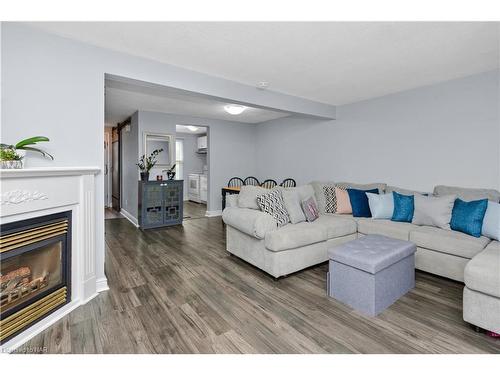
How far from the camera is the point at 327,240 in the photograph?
10.3ft

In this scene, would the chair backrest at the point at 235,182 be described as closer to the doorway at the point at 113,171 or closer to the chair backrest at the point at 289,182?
the chair backrest at the point at 289,182

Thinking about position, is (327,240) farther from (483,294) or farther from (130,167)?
(130,167)

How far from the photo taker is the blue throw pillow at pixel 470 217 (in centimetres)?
269

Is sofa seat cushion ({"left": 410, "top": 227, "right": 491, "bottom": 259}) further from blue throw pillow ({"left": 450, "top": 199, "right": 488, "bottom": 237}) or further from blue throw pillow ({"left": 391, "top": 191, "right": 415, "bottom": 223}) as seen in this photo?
blue throw pillow ({"left": 391, "top": 191, "right": 415, "bottom": 223})

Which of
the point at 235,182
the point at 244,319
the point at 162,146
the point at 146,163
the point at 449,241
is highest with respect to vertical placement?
the point at 162,146

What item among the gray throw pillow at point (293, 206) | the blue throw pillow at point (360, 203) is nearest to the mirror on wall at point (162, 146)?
the gray throw pillow at point (293, 206)

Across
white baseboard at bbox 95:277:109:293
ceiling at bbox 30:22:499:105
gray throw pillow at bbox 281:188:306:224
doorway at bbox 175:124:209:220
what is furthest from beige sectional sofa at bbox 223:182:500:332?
doorway at bbox 175:124:209:220

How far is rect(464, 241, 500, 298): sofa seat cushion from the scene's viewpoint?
174 cm

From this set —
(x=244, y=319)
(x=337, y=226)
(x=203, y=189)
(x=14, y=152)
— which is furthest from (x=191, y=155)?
(x=244, y=319)

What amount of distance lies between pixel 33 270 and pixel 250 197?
2197mm

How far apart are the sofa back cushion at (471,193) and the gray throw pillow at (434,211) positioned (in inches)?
5.7

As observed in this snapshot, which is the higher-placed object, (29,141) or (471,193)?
(29,141)
